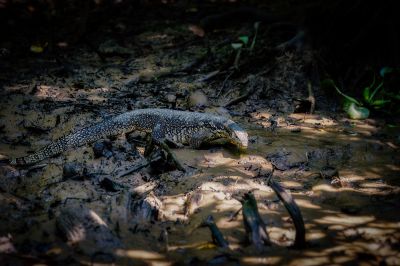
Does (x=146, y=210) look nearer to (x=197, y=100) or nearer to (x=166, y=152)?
(x=166, y=152)

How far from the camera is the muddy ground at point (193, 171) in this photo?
2975 millimetres

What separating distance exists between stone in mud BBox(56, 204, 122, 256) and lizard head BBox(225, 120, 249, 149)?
88.9 inches

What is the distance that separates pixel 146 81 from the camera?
7.87 m

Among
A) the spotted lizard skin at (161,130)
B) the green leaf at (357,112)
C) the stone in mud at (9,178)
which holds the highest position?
the green leaf at (357,112)

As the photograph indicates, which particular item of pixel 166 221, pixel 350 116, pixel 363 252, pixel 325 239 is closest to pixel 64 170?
pixel 166 221

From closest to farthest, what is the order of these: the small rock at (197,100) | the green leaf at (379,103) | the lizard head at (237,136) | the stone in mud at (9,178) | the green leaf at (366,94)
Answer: the stone in mud at (9,178), the lizard head at (237,136), the green leaf at (379,103), the green leaf at (366,94), the small rock at (197,100)

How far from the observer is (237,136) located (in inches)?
186

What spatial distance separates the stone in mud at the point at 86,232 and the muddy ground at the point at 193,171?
1 centimetres

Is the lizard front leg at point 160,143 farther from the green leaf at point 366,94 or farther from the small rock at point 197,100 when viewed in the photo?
the green leaf at point 366,94

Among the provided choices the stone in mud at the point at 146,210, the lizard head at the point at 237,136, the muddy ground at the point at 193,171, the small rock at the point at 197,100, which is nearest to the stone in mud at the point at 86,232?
the muddy ground at the point at 193,171

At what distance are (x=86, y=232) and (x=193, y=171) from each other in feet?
5.63

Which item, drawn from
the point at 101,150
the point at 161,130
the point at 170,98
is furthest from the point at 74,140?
the point at 170,98

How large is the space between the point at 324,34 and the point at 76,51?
6.88 metres

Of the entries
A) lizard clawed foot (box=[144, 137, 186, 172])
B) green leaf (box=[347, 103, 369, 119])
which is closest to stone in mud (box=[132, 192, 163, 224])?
lizard clawed foot (box=[144, 137, 186, 172])
